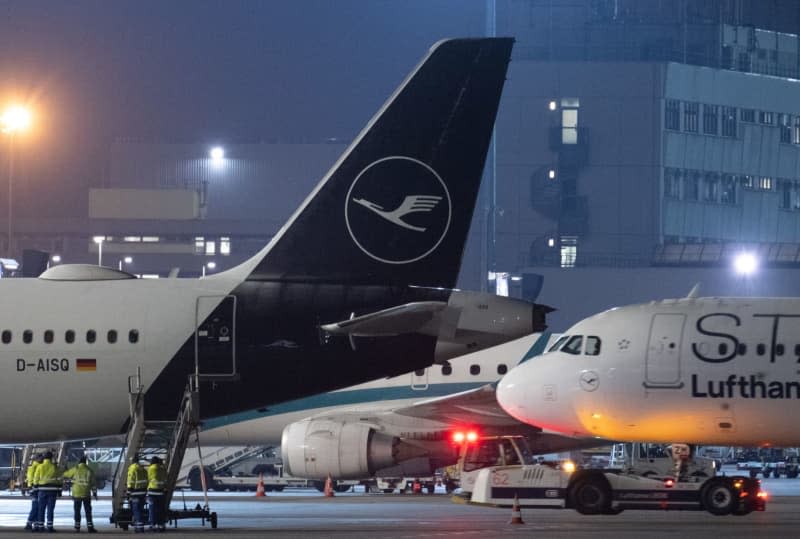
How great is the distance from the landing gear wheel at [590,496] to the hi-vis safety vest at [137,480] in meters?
8.73

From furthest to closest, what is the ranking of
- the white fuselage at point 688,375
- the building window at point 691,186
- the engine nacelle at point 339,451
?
the building window at point 691,186 < the engine nacelle at point 339,451 < the white fuselage at point 688,375

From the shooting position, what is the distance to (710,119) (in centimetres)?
13175

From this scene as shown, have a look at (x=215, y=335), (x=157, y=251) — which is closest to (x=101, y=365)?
(x=215, y=335)

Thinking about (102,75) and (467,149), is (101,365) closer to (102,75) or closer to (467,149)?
(467,149)

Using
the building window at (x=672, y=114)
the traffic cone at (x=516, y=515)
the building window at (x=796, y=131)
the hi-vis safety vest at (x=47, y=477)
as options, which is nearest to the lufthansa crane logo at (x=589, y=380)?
the traffic cone at (x=516, y=515)

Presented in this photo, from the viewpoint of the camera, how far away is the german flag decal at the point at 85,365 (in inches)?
1352

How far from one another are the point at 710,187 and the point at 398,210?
336ft

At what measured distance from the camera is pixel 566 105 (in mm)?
124125

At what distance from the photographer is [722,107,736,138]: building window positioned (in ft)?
437

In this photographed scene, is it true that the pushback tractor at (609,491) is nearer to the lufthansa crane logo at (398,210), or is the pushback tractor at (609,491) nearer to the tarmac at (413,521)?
the tarmac at (413,521)

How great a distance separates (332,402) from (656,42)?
304ft

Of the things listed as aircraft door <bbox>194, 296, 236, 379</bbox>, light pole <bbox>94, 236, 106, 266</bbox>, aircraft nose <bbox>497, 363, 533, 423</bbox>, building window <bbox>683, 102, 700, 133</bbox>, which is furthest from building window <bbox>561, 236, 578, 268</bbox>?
aircraft door <bbox>194, 296, 236, 379</bbox>

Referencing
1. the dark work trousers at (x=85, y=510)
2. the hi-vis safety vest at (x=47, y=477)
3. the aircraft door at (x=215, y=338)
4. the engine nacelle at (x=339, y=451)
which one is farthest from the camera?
the engine nacelle at (x=339, y=451)

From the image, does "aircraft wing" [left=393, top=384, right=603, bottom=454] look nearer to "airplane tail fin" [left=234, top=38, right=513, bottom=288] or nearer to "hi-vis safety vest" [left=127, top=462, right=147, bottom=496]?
"airplane tail fin" [left=234, top=38, right=513, bottom=288]
